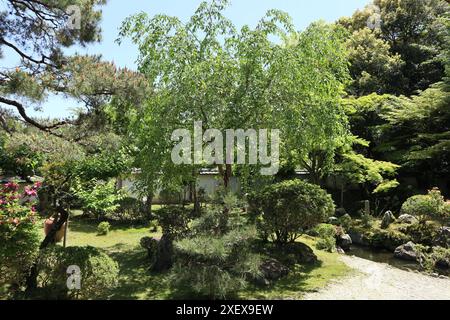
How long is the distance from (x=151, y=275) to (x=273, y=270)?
276cm

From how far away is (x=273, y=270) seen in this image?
8.28m

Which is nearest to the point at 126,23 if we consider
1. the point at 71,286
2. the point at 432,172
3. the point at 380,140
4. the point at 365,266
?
the point at 71,286

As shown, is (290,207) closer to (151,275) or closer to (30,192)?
(151,275)

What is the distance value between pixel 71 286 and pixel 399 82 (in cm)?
2234

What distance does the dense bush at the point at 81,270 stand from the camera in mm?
6090

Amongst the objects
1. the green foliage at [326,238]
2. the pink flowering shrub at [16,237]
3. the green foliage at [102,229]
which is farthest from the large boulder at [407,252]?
the pink flowering shrub at [16,237]

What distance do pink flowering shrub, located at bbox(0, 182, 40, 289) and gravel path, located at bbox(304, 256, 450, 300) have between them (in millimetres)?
5196

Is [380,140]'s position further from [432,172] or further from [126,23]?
[126,23]

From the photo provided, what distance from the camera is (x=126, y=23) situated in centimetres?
986

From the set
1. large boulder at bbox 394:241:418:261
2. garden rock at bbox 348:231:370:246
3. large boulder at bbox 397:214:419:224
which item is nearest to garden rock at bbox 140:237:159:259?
large boulder at bbox 394:241:418:261

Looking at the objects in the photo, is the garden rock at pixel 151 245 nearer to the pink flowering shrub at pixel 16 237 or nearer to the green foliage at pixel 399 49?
the pink flowering shrub at pixel 16 237

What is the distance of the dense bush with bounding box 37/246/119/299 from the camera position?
6090 millimetres

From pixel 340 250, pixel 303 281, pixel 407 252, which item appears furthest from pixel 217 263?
pixel 407 252

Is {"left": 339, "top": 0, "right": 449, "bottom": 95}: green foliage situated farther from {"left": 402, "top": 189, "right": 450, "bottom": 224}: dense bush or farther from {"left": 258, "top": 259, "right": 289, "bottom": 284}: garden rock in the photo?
{"left": 258, "top": 259, "right": 289, "bottom": 284}: garden rock
